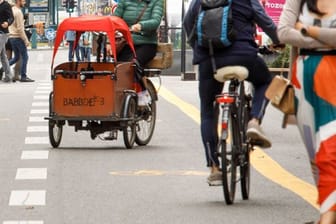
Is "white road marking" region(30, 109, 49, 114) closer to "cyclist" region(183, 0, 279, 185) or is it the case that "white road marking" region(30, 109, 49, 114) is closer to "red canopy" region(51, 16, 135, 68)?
"red canopy" region(51, 16, 135, 68)

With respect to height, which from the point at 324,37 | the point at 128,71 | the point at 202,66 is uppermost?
the point at 324,37

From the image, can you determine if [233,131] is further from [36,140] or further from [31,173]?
[36,140]

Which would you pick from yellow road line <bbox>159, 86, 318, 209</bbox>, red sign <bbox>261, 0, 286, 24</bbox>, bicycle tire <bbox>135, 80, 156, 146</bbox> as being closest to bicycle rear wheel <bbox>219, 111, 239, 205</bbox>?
yellow road line <bbox>159, 86, 318, 209</bbox>

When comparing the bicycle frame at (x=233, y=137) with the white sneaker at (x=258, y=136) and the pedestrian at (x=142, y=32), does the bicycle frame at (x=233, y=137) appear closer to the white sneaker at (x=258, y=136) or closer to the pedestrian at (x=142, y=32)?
the white sneaker at (x=258, y=136)

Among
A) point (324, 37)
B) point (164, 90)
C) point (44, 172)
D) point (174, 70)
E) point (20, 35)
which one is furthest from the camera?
point (174, 70)

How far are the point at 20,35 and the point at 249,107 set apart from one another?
21.0m

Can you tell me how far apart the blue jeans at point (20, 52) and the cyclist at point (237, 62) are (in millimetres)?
20527

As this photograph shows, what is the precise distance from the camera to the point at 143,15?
14.3m

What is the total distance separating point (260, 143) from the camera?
29.9 ft

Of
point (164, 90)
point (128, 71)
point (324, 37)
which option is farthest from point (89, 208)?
point (164, 90)

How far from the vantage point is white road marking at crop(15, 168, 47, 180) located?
1141cm

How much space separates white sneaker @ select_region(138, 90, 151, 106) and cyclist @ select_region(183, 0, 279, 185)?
4523 millimetres

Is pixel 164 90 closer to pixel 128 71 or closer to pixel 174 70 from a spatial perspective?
pixel 174 70

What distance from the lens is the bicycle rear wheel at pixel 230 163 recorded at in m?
9.27
